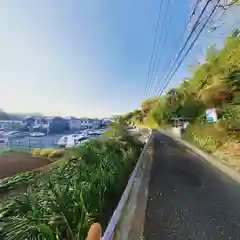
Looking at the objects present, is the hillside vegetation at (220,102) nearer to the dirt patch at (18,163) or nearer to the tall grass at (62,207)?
the tall grass at (62,207)

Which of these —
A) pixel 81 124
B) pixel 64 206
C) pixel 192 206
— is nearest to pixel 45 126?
pixel 81 124

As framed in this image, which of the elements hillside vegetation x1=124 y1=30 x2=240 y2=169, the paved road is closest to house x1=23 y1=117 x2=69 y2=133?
hillside vegetation x1=124 y1=30 x2=240 y2=169

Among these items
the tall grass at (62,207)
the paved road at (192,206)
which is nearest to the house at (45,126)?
the paved road at (192,206)

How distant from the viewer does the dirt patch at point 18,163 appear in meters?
15.6

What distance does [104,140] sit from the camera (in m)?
10.4

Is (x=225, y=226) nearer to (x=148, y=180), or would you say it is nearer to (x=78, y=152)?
(x=148, y=180)

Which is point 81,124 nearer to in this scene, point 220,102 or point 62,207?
point 220,102

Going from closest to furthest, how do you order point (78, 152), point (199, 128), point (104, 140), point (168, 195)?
1. point (168, 195)
2. point (78, 152)
3. point (104, 140)
4. point (199, 128)

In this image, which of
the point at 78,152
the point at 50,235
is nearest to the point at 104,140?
the point at 78,152

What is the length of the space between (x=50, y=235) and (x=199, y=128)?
56.5 ft

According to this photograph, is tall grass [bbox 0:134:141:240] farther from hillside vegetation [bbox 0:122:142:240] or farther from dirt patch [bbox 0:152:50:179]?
dirt patch [bbox 0:152:50:179]

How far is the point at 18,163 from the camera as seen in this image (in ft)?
56.5

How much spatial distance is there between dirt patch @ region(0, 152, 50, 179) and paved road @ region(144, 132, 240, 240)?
10.1m

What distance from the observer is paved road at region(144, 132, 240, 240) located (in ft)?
14.4
